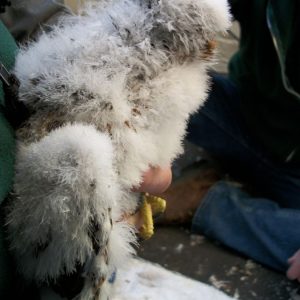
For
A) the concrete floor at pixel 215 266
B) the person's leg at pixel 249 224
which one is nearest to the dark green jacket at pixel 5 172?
the concrete floor at pixel 215 266

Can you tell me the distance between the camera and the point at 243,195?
4.39ft

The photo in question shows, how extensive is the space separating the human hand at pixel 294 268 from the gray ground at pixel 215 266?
0.04 m

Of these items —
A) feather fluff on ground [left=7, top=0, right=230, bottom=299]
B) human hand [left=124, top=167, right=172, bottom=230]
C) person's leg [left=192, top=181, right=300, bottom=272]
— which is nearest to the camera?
feather fluff on ground [left=7, top=0, right=230, bottom=299]

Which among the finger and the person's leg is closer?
the finger

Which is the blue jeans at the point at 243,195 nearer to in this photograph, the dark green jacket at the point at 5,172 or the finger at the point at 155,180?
the finger at the point at 155,180

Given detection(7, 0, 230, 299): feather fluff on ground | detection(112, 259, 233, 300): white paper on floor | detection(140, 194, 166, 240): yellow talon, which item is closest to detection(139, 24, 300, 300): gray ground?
detection(112, 259, 233, 300): white paper on floor

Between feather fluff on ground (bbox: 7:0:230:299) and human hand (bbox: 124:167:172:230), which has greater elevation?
feather fluff on ground (bbox: 7:0:230:299)

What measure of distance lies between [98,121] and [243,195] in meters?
0.90

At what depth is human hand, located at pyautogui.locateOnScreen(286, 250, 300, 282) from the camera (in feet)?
3.62

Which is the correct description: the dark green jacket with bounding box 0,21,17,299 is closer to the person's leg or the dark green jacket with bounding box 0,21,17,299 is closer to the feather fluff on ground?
the feather fluff on ground

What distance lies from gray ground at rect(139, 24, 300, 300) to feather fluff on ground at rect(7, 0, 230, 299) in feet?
2.11

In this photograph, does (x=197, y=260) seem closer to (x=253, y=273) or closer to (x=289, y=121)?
(x=253, y=273)

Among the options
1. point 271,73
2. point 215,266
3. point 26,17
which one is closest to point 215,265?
point 215,266

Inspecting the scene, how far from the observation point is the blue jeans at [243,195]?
48.1 inches
